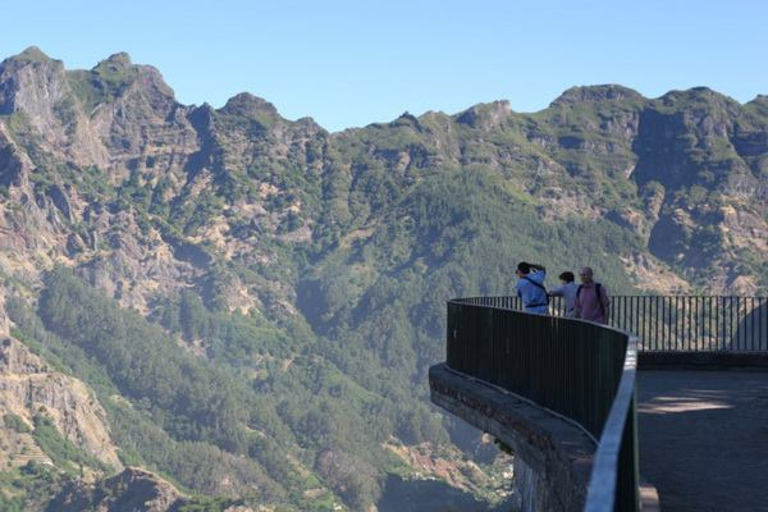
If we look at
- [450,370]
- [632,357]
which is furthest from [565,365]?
[450,370]

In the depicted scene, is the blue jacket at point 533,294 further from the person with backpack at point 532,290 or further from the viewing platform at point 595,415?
the viewing platform at point 595,415

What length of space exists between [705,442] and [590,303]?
288 centimetres

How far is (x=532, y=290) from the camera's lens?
19.7 meters

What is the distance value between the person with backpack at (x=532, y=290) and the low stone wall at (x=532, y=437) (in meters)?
1.24

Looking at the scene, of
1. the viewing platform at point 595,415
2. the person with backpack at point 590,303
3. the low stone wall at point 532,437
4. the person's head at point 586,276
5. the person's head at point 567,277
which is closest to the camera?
the viewing platform at point 595,415

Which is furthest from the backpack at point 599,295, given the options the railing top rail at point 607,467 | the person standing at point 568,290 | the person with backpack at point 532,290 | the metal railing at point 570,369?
the railing top rail at point 607,467

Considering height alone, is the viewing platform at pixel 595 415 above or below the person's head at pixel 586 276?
below

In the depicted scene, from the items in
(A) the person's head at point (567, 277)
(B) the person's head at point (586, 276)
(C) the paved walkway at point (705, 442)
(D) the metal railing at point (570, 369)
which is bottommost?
(C) the paved walkway at point (705, 442)

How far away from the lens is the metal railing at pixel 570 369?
21.2 ft

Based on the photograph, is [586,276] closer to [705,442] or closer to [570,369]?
[705,442]

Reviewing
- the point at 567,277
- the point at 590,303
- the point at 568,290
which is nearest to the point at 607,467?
the point at 590,303

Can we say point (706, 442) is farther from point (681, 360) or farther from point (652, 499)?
point (681, 360)

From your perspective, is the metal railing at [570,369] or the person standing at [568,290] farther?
the person standing at [568,290]

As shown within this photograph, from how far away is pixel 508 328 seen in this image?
18.6 metres
